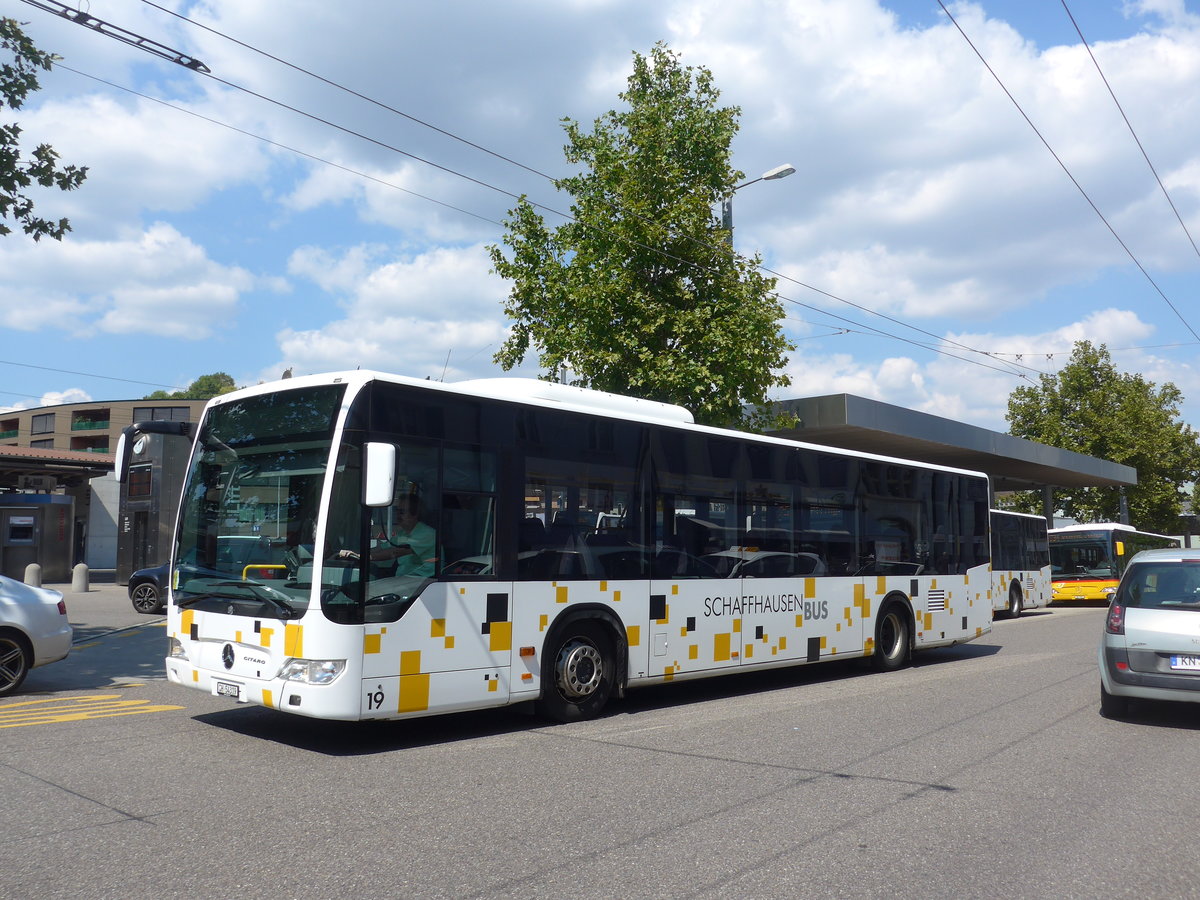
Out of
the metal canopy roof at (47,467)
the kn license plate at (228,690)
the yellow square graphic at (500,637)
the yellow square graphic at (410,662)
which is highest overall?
the metal canopy roof at (47,467)

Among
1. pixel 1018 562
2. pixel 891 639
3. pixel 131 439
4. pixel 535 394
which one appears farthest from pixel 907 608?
pixel 1018 562

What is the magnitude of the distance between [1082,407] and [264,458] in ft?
194

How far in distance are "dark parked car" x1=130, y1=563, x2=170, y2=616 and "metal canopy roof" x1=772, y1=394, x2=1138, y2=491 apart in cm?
1600

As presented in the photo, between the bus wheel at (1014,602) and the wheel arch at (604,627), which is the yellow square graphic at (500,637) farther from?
the bus wheel at (1014,602)

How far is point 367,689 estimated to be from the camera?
737 cm

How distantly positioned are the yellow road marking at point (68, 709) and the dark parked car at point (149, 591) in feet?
41.2

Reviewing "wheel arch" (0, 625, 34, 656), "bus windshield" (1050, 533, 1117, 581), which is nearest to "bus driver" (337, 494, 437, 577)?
"wheel arch" (0, 625, 34, 656)

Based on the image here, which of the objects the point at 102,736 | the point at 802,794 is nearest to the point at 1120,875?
the point at 802,794

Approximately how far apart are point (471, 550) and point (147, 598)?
16989 mm

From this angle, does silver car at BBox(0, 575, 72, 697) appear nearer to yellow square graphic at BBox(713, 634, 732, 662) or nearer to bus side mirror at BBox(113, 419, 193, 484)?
bus side mirror at BBox(113, 419, 193, 484)

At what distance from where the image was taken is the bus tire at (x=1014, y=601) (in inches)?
1107

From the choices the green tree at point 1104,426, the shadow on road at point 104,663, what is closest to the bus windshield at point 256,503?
the shadow on road at point 104,663

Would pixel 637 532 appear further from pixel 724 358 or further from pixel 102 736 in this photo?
pixel 724 358

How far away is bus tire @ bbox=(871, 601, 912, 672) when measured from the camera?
1355 cm
